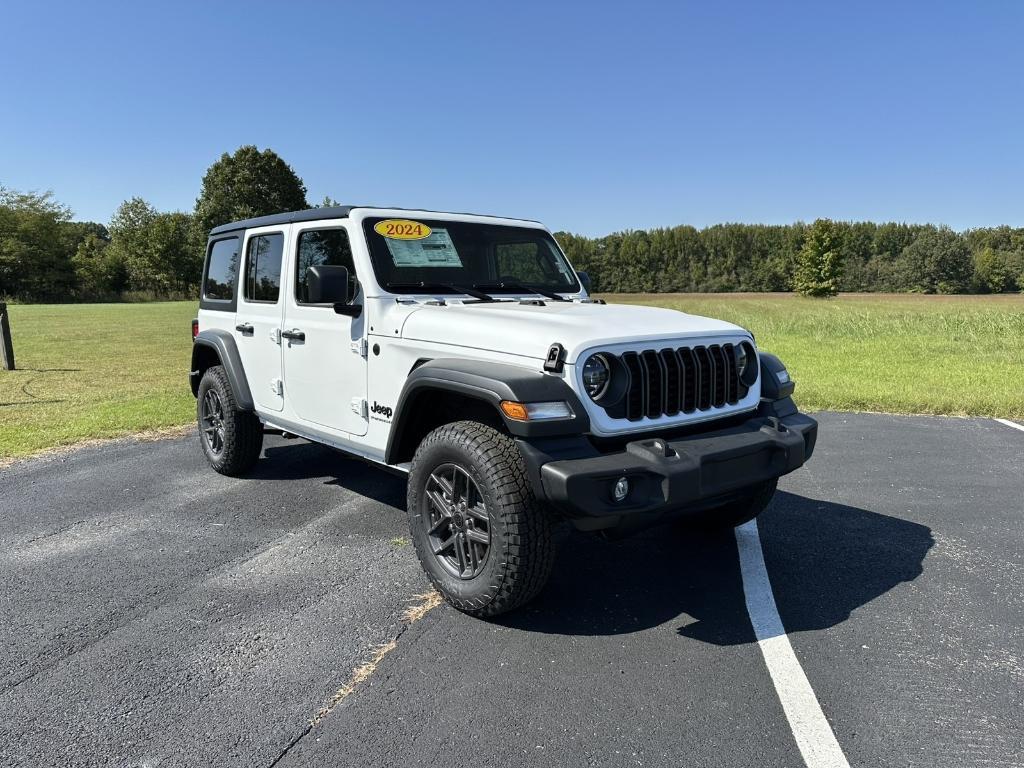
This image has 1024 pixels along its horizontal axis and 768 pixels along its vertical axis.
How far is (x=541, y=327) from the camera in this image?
328 centimetres

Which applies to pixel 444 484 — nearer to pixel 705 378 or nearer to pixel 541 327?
pixel 541 327

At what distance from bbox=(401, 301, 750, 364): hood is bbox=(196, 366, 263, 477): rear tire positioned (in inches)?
94.8

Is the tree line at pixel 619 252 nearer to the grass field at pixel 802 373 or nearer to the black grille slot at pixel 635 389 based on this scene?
the grass field at pixel 802 373

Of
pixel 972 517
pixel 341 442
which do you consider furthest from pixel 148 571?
pixel 972 517

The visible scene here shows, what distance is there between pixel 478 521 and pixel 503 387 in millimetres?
727

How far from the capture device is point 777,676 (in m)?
2.81

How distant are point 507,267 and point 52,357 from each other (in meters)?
14.4

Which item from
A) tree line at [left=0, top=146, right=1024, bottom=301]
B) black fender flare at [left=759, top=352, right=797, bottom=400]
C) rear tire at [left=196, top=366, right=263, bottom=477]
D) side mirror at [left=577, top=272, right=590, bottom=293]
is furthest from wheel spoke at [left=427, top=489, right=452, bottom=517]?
tree line at [left=0, top=146, right=1024, bottom=301]

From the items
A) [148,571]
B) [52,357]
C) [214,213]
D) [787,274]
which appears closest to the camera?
[148,571]

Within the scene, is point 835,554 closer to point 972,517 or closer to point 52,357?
point 972,517

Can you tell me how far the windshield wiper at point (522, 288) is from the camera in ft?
14.8

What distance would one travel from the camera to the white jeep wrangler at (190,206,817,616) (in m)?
3.00

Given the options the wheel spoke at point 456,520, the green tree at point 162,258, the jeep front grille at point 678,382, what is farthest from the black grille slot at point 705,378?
the green tree at point 162,258

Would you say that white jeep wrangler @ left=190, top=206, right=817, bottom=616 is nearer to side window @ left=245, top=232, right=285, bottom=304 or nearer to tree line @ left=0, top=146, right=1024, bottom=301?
side window @ left=245, top=232, right=285, bottom=304
